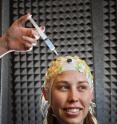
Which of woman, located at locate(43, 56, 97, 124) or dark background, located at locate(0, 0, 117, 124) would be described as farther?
dark background, located at locate(0, 0, 117, 124)

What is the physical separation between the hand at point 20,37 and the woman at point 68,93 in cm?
14

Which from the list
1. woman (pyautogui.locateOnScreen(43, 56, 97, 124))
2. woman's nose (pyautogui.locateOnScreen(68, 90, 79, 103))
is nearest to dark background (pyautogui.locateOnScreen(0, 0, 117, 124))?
woman (pyautogui.locateOnScreen(43, 56, 97, 124))

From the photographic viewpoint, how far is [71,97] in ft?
4.10

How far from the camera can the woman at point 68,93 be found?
125 cm

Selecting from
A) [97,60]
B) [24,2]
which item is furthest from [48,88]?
[24,2]

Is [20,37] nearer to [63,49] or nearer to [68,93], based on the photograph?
[68,93]

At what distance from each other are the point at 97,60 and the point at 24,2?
543mm

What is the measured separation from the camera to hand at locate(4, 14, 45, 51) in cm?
128

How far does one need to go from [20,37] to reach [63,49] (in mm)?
751

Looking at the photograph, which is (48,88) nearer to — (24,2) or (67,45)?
(67,45)

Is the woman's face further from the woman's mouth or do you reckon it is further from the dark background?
the dark background

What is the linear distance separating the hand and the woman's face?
0.17m

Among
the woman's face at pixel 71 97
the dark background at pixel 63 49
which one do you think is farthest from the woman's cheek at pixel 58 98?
the dark background at pixel 63 49

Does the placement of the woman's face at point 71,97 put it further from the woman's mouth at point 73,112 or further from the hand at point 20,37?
the hand at point 20,37
